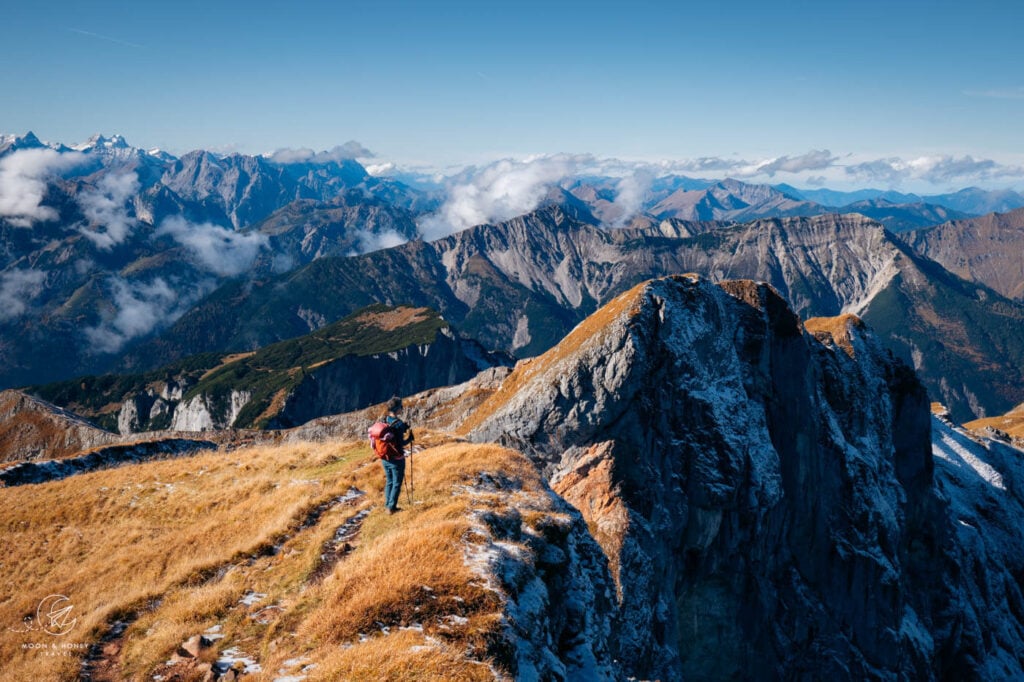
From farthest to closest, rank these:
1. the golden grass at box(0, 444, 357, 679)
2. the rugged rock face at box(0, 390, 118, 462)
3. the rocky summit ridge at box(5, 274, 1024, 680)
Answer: the rugged rock face at box(0, 390, 118, 462), the golden grass at box(0, 444, 357, 679), the rocky summit ridge at box(5, 274, 1024, 680)

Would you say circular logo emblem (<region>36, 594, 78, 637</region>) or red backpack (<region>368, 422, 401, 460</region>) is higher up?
red backpack (<region>368, 422, 401, 460</region>)

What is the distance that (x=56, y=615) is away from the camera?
1930cm

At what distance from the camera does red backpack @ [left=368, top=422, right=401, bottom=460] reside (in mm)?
22906

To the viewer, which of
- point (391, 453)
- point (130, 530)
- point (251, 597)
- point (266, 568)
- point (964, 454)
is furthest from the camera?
point (964, 454)

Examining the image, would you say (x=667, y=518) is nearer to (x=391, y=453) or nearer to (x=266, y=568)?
(x=391, y=453)

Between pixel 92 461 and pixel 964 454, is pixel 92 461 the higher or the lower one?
the higher one

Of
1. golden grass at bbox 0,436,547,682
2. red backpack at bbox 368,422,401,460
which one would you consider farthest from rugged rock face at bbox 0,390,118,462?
red backpack at bbox 368,422,401,460

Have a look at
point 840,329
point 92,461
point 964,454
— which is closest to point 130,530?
point 92,461

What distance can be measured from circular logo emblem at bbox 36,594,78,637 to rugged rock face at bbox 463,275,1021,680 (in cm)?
3124

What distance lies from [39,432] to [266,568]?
6571 inches

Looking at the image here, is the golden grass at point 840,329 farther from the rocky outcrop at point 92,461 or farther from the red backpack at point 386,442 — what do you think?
the rocky outcrop at point 92,461

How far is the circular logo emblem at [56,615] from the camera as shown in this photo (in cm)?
1827

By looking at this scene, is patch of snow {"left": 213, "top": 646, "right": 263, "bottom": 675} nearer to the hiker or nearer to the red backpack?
the hiker

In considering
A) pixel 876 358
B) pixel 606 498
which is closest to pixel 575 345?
pixel 606 498
